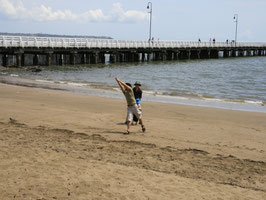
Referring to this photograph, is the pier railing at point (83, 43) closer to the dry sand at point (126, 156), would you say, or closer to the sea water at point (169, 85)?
the sea water at point (169, 85)

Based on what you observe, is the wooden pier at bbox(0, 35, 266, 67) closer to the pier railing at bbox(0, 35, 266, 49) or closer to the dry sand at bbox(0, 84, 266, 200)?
the pier railing at bbox(0, 35, 266, 49)

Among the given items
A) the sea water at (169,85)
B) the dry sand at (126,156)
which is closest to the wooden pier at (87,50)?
the sea water at (169,85)

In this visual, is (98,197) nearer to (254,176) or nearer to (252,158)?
(254,176)

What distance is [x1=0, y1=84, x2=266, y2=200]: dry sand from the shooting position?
5.74m

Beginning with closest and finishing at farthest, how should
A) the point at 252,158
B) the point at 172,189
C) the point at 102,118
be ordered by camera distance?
the point at 172,189, the point at 252,158, the point at 102,118

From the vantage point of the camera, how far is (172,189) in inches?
228

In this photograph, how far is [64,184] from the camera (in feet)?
19.1

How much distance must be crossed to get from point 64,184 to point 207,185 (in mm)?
2194

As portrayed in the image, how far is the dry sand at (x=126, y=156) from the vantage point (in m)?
5.74

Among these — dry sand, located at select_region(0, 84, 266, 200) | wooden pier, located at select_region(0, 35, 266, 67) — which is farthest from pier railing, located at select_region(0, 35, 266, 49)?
dry sand, located at select_region(0, 84, 266, 200)

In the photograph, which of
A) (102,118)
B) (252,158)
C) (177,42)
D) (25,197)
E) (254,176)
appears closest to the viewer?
(25,197)

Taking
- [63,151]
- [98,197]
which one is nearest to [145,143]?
[63,151]

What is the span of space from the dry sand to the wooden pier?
22.7 metres

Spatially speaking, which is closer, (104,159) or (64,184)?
(64,184)
